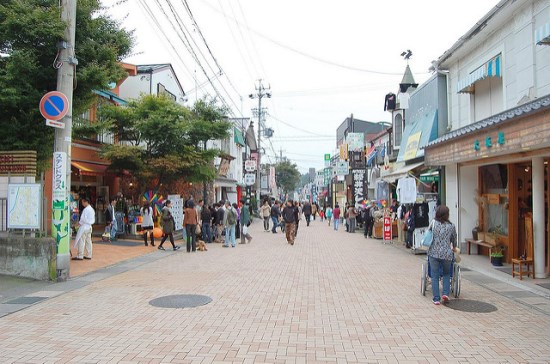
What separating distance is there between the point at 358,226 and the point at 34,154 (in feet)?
65.8

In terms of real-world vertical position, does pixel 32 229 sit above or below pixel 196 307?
above

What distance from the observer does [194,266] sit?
11.7 meters

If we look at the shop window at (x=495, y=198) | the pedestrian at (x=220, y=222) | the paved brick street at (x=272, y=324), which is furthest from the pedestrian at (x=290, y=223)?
the paved brick street at (x=272, y=324)

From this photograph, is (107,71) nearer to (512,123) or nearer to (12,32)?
(12,32)

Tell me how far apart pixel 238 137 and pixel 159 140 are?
21983 mm

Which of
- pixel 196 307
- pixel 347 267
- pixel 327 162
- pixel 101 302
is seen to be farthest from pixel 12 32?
pixel 327 162

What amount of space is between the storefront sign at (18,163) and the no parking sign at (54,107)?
3.89 feet

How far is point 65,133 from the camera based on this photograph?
373 inches

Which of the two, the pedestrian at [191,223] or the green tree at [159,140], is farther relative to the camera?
the green tree at [159,140]

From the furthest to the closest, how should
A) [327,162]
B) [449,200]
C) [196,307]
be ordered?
[327,162] < [449,200] < [196,307]

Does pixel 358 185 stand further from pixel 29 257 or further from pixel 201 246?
pixel 29 257

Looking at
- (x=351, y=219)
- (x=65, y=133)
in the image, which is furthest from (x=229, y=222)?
(x=351, y=219)

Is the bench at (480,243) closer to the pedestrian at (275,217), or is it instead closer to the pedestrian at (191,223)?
the pedestrian at (191,223)

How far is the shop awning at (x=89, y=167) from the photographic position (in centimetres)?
1610
